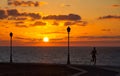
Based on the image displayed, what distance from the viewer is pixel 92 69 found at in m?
40.5

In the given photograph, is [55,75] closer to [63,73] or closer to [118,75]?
[63,73]

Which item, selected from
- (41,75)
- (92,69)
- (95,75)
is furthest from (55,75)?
→ (92,69)

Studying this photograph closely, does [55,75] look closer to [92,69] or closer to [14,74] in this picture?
[14,74]

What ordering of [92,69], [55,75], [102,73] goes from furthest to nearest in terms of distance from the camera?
[92,69], [102,73], [55,75]

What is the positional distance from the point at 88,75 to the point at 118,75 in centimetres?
244

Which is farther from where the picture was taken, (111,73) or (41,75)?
(111,73)

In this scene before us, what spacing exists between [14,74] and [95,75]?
261 inches

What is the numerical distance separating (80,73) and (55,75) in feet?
9.74

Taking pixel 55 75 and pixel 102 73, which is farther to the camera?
pixel 102 73

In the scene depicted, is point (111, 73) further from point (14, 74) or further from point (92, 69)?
point (14, 74)

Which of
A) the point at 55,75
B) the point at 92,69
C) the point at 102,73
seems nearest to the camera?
the point at 55,75

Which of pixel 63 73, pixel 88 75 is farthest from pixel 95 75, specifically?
pixel 63 73

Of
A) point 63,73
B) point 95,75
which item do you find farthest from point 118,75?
point 63,73

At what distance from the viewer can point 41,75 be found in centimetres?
3459
